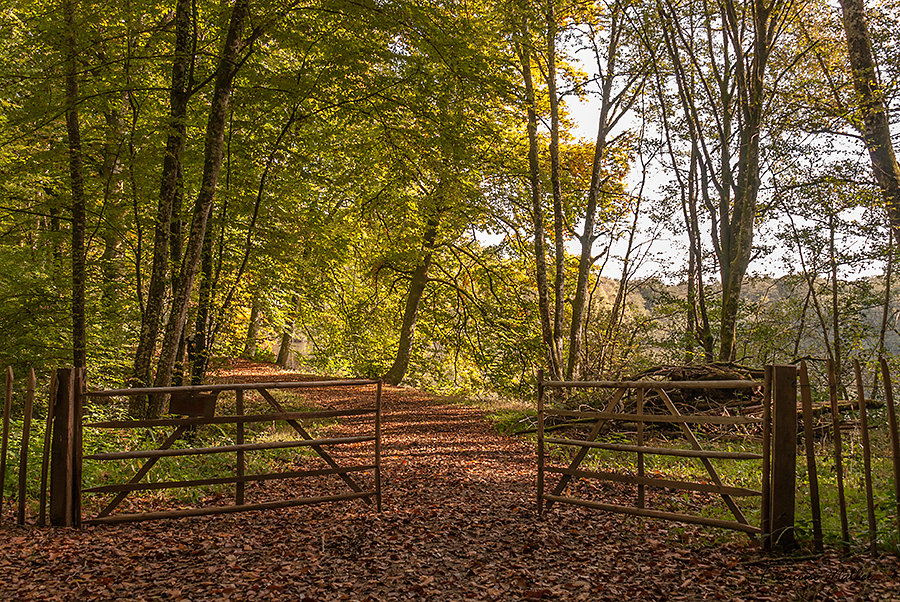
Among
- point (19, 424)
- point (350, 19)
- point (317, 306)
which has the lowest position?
point (19, 424)

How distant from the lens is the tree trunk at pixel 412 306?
18891 millimetres

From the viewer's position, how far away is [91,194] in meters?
10.9

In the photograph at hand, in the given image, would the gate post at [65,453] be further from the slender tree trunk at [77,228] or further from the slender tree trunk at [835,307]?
the slender tree trunk at [835,307]

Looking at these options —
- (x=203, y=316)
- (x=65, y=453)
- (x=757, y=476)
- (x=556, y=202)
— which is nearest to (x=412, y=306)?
(x=556, y=202)

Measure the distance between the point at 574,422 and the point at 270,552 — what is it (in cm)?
696

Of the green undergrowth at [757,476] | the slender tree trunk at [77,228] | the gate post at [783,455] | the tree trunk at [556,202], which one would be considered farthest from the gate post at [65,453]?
the tree trunk at [556,202]

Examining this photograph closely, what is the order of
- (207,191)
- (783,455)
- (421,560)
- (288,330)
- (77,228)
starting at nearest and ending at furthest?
(783,455) < (421,560) < (207,191) < (77,228) < (288,330)

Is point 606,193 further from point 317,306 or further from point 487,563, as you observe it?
point 487,563

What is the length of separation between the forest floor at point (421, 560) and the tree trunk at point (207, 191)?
3449 mm

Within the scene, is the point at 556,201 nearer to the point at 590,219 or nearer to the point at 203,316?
the point at 590,219

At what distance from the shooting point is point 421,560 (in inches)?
207

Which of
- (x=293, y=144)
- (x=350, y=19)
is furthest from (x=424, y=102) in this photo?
(x=293, y=144)

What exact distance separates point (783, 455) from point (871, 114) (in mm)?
9735

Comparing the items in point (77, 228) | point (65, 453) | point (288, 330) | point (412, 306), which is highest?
point (77, 228)
